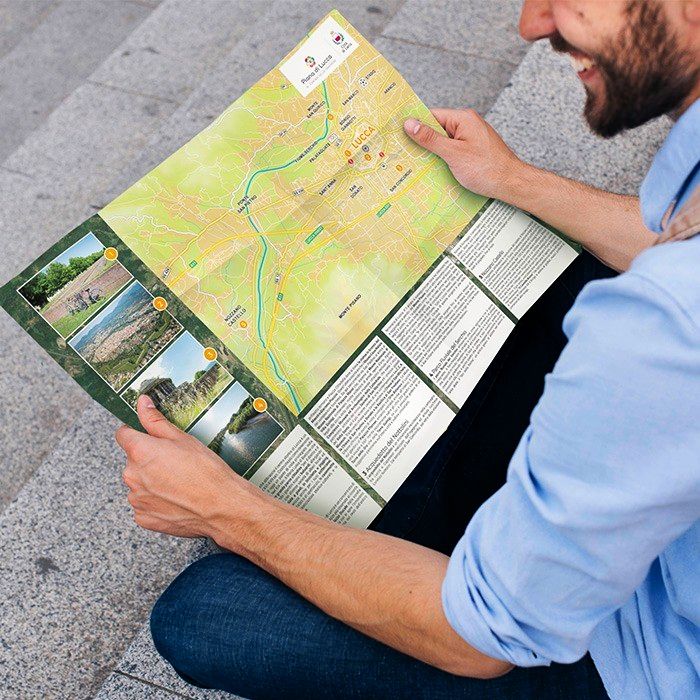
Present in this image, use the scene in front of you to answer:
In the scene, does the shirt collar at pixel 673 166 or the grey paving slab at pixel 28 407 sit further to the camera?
the grey paving slab at pixel 28 407

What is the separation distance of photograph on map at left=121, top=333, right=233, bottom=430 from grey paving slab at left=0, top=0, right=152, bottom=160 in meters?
2.28

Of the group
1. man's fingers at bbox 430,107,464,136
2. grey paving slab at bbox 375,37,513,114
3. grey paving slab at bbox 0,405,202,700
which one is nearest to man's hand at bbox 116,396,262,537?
grey paving slab at bbox 0,405,202,700

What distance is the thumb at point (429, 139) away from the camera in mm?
1586

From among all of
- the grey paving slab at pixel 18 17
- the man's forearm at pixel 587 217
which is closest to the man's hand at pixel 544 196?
the man's forearm at pixel 587 217

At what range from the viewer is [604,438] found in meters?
0.88

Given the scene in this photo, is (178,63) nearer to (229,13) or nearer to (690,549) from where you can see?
(229,13)

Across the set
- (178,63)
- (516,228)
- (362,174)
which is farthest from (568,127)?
(178,63)

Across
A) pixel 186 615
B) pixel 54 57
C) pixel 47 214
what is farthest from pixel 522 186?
pixel 54 57

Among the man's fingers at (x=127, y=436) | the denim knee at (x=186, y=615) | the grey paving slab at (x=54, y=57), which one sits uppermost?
the grey paving slab at (x=54, y=57)

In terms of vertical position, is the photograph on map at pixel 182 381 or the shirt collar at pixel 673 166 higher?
the photograph on map at pixel 182 381

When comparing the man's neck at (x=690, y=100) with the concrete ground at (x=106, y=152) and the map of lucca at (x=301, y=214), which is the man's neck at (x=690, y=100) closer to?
the map of lucca at (x=301, y=214)

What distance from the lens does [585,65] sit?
1.26m

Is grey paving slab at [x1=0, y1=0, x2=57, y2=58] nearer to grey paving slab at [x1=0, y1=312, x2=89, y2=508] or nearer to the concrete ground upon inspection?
the concrete ground

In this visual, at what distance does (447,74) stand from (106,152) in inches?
51.7
